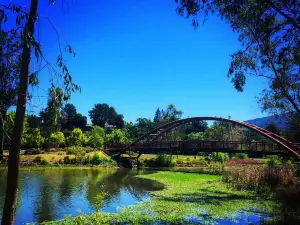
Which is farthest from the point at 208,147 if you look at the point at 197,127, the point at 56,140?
the point at 197,127

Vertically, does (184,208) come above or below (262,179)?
below

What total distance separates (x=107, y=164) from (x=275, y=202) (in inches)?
1134

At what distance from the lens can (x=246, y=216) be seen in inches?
478

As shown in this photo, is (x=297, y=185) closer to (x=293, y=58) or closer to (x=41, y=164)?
(x=293, y=58)

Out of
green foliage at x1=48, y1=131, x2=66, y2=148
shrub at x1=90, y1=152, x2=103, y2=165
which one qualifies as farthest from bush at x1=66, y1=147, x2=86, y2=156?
green foliage at x1=48, y1=131, x2=66, y2=148

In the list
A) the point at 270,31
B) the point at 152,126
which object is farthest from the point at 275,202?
the point at 152,126

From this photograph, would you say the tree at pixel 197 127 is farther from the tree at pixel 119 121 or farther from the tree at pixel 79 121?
the tree at pixel 79 121

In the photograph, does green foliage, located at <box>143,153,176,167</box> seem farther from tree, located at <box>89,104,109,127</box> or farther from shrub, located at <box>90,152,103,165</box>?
tree, located at <box>89,104,109,127</box>

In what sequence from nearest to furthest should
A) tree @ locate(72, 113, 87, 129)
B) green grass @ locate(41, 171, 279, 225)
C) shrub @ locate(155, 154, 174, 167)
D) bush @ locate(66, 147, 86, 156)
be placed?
green grass @ locate(41, 171, 279, 225), bush @ locate(66, 147, 86, 156), shrub @ locate(155, 154, 174, 167), tree @ locate(72, 113, 87, 129)

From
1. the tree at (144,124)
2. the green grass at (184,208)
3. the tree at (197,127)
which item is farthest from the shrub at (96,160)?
the tree at (197,127)

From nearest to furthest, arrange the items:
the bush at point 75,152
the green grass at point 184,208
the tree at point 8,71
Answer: the tree at point 8,71 → the green grass at point 184,208 → the bush at point 75,152

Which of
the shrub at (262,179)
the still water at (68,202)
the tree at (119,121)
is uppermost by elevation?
the tree at (119,121)

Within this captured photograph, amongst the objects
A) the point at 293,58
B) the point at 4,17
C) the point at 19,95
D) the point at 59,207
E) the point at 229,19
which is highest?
the point at 229,19

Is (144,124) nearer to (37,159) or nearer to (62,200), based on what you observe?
(37,159)
